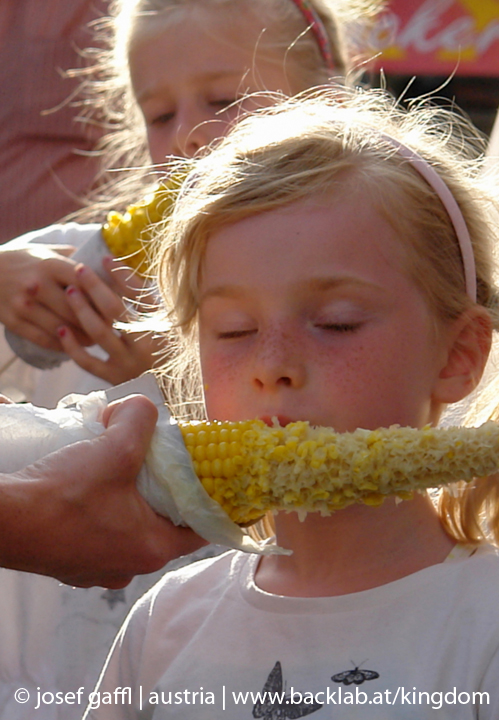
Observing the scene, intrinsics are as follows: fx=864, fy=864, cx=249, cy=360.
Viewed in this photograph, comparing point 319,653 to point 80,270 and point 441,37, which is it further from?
point 441,37

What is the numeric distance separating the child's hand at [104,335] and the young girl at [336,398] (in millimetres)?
523

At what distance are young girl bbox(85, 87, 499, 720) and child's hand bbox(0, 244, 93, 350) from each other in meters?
0.62

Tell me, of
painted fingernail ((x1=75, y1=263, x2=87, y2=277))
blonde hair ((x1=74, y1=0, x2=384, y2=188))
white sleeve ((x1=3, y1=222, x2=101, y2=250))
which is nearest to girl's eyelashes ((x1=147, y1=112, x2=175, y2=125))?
blonde hair ((x1=74, y1=0, x2=384, y2=188))

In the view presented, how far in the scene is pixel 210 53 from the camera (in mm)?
2553

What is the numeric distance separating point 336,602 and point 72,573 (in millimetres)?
485

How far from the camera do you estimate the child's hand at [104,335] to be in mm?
2252

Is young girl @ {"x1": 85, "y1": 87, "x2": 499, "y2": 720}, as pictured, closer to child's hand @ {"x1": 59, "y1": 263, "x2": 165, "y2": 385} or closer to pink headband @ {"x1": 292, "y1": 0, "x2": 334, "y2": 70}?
child's hand @ {"x1": 59, "y1": 263, "x2": 165, "y2": 385}

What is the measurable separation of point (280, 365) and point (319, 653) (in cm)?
50

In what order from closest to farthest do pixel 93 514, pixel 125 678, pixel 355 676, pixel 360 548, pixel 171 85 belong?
A: pixel 93 514 < pixel 355 676 < pixel 360 548 < pixel 125 678 < pixel 171 85

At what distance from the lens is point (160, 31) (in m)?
2.67

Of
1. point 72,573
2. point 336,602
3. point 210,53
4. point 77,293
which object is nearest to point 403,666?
point 336,602

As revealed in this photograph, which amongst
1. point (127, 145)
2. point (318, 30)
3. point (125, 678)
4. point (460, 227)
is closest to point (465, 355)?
point (460, 227)

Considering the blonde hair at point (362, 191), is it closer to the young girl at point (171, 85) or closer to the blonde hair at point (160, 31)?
the young girl at point (171, 85)

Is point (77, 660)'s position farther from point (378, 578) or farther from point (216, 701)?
point (378, 578)
